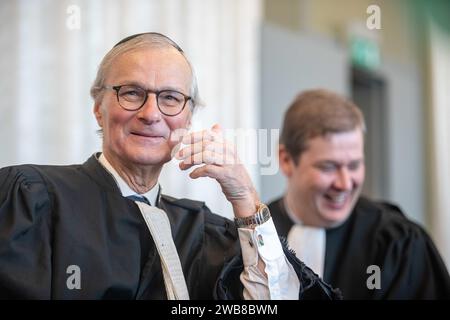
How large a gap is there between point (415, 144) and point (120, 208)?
3984 millimetres

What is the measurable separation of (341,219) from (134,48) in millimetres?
920

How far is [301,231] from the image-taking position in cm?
177

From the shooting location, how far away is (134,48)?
1092 millimetres

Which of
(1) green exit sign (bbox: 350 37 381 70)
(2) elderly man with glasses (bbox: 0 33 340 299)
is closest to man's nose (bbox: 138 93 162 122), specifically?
(2) elderly man with glasses (bbox: 0 33 340 299)

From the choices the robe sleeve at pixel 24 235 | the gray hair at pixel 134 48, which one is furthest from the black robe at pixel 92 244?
the gray hair at pixel 134 48

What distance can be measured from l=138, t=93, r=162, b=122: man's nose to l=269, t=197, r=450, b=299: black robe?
2.25 ft

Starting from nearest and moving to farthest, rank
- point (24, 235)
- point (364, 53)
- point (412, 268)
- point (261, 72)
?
point (24, 235) < point (412, 268) < point (261, 72) < point (364, 53)

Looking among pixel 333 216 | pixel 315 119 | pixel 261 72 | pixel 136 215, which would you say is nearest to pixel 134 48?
pixel 136 215

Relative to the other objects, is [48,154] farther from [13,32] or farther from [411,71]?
[411,71]

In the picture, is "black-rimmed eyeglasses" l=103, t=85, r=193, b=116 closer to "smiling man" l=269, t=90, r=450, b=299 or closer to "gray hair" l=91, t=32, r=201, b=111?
"gray hair" l=91, t=32, r=201, b=111

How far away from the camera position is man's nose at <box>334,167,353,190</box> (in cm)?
172

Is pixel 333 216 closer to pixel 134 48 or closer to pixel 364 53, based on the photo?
pixel 134 48

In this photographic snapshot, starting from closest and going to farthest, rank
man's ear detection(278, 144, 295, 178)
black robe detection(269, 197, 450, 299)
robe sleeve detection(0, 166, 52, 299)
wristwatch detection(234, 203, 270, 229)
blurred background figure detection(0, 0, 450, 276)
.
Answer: robe sleeve detection(0, 166, 52, 299), wristwatch detection(234, 203, 270, 229), blurred background figure detection(0, 0, 450, 276), black robe detection(269, 197, 450, 299), man's ear detection(278, 144, 295, 178)
